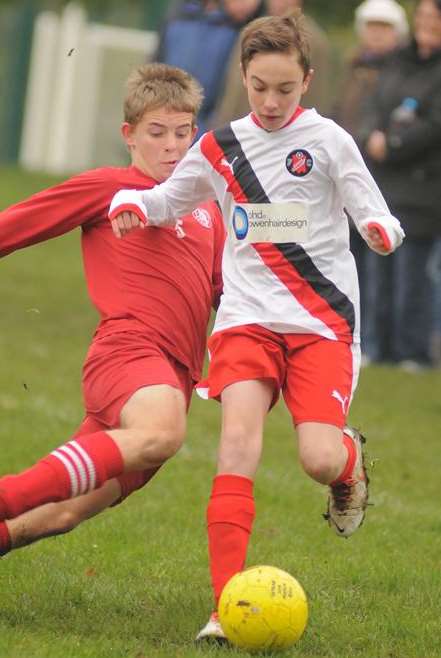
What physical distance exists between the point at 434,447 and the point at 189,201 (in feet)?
14.4

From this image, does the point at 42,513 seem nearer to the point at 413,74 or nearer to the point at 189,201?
the point at 189,201

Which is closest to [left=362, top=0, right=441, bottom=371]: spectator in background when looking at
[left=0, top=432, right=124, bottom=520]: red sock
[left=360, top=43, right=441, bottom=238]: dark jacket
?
[left=360, top=43, right=441, bottom=238]: dark jacket

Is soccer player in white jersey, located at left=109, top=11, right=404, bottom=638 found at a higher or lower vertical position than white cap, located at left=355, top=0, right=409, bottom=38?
lower

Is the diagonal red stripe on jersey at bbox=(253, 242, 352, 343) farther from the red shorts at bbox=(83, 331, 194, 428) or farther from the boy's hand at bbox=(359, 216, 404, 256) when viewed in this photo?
the red shorts at bbox=(83, 331, 194, 428)

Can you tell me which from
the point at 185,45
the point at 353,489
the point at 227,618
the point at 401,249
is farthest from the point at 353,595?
the point at 185,45

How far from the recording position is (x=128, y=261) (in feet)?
20.1

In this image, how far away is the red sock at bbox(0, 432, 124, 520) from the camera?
17.9 ft

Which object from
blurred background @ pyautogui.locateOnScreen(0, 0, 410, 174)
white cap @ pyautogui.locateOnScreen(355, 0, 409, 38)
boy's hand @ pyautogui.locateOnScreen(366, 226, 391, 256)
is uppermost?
white cap @ pyautogui.locateOnScreen(355, 0, 409, 38)

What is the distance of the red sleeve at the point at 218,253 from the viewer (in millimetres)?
6363

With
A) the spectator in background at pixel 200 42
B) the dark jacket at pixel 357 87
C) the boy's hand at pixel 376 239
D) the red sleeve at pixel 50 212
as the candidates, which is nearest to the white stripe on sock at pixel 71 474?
the red sleeve at pixel 50 212

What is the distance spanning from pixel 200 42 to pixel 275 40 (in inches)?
290

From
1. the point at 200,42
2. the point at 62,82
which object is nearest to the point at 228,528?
the point at 200,42

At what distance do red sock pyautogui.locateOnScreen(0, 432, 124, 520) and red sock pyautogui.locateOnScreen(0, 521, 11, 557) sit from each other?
0.35 meters

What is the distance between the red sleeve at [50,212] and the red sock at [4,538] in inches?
39.4
